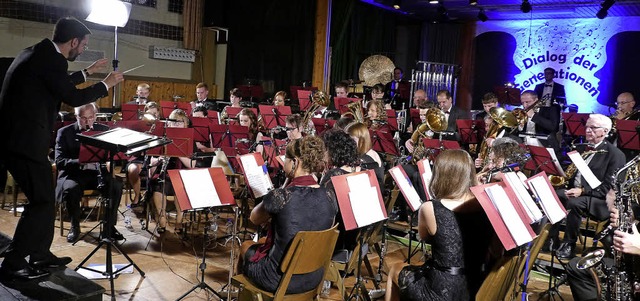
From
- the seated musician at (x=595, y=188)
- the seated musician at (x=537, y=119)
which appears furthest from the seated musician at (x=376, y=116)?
the seated musician at (x=595, y=188)

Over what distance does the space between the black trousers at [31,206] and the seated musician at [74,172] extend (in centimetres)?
207

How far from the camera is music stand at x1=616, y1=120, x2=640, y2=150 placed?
6055 millimetres

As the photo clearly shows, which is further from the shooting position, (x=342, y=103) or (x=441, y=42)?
(x=441, y=42)

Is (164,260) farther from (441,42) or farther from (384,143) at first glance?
(441,42)

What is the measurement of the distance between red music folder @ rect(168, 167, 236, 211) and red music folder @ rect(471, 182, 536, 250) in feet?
5.48

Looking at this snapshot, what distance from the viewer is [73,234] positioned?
216 inches

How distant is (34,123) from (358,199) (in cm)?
202

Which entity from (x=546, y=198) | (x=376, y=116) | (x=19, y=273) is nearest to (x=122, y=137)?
(x=19, y=273)

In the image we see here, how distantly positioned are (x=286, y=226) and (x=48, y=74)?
172 cm

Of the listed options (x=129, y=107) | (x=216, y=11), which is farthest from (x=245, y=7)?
(x=129, y=107)

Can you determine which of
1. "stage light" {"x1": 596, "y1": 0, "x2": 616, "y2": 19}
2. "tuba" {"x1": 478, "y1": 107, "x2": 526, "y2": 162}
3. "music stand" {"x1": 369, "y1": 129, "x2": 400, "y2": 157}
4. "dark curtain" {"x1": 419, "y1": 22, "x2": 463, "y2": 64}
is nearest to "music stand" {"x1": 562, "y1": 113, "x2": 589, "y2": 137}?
"tuba" {"x1": 478, "y1": 107, "x2": 526, "y2": 162}

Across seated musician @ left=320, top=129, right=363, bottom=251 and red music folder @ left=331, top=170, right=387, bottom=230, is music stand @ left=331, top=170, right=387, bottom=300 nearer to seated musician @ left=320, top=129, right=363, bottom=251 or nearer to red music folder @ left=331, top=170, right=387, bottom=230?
red music folder @ left=331, top=170, right=387, bottom=230

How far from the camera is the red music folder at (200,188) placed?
354 centimetres

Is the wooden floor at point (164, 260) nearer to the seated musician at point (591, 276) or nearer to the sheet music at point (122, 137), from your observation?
the seated musician at point (591, 276)
